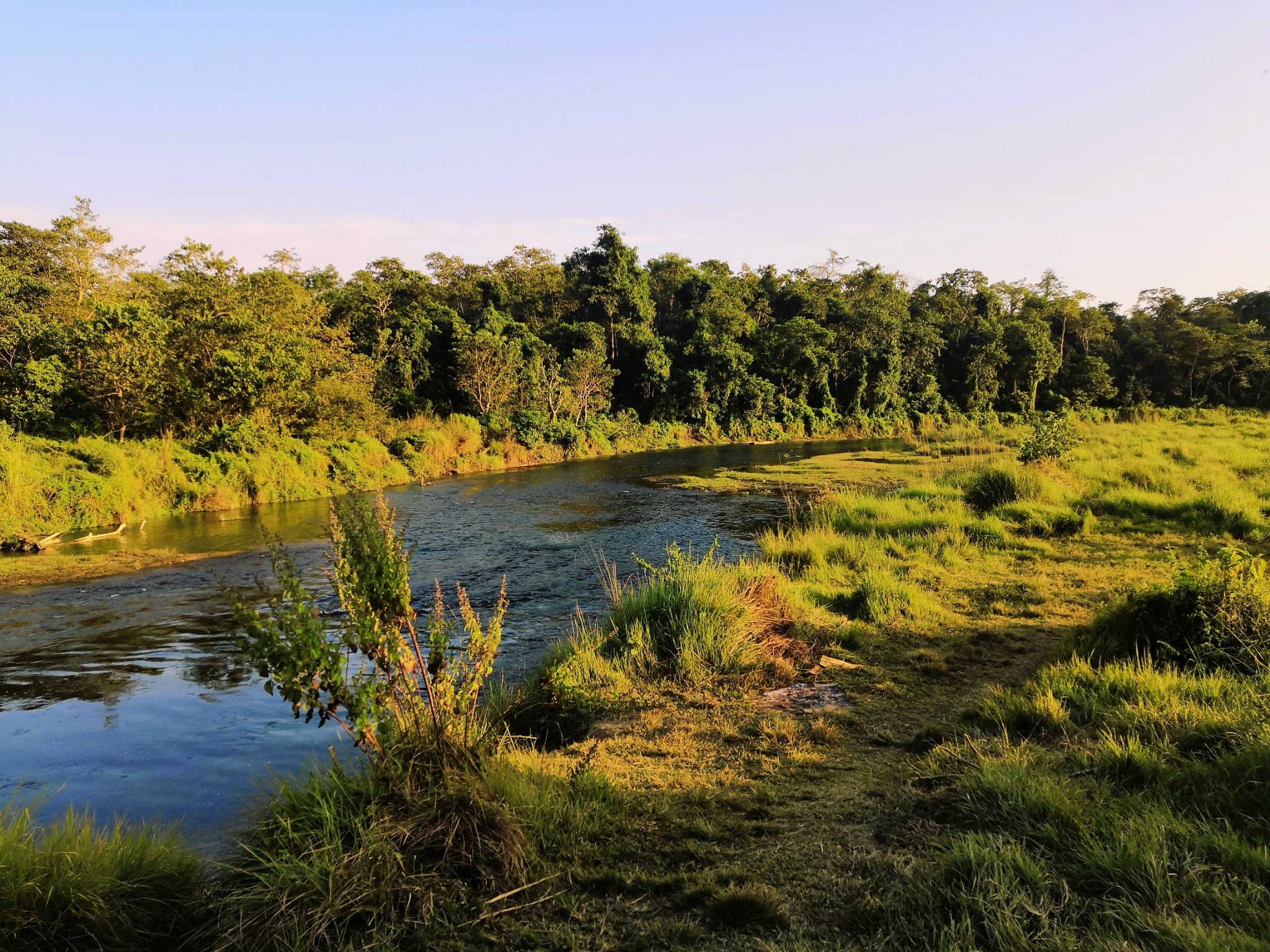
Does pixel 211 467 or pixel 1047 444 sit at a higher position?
pixel 1047 444

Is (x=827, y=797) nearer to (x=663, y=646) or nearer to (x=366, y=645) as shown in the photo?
(x=663, y=646)

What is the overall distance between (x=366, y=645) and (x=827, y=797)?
9.51ft

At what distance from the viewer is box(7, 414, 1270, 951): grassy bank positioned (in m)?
2.76

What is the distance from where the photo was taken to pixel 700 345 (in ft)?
143

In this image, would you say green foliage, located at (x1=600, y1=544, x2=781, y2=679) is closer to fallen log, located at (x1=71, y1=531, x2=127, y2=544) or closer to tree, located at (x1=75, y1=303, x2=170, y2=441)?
fallen log, located at (x1=71, y1=531, x2=127, y2=544)

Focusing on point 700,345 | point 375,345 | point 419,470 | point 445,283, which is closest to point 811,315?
point 700,345

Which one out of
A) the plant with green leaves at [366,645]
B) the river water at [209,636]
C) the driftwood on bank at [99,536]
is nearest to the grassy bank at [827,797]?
the plant with green leaves at [366,645]

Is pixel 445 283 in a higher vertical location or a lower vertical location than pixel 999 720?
higher

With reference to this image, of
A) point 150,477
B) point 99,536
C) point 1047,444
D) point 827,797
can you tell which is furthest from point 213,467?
point 1047,444

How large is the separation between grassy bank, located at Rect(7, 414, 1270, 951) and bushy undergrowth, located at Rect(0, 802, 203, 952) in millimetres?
182

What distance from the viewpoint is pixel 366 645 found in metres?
3.31

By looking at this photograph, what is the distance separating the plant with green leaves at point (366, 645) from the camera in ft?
10.0

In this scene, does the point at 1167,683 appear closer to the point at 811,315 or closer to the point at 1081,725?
the point at 1081,725

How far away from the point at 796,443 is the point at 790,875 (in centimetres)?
3993
